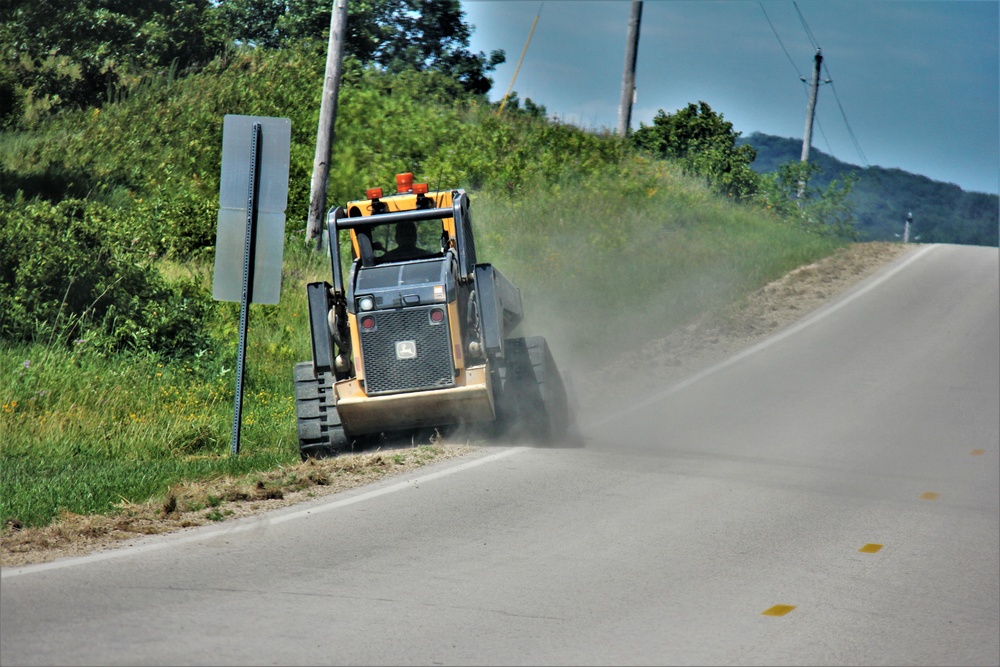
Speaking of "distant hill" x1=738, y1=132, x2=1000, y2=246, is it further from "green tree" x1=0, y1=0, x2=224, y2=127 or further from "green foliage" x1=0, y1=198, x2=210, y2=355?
"green foliage" x1=0, y1=198, x2=210, y2=355

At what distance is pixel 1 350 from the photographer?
1372cm

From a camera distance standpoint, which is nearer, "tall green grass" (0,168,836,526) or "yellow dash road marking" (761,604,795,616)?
"yellow dash road marking" (761,604,795,616)

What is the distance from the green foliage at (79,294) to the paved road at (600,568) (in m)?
6.67

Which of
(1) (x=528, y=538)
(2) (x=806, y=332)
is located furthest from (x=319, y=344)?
(2) (x=806, y=332)

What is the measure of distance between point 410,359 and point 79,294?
23.3 ft

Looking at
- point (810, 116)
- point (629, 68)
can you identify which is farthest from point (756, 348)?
point (810, 116)

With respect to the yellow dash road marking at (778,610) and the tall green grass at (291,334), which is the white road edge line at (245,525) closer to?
the tall green grass at (291,334)

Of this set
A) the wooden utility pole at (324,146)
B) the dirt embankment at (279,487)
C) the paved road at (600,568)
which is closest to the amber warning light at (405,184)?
the dirt embankment at (279,487)

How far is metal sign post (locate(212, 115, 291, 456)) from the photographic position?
10617 mm

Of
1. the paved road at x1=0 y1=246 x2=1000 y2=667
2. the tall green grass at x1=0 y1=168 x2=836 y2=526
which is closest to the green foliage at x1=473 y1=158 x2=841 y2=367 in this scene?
the tall green grass at x1=0 y1=168 x2=836 y2=526

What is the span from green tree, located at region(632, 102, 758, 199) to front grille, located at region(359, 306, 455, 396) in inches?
1009

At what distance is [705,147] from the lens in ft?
120

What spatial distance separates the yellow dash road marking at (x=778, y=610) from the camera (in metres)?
6.22

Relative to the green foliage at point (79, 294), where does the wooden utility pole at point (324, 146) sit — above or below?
above
